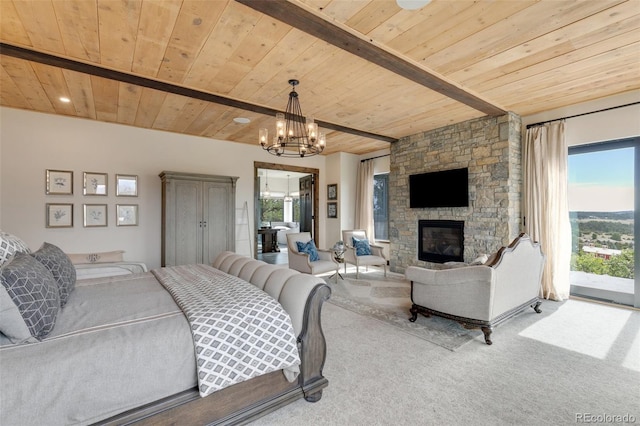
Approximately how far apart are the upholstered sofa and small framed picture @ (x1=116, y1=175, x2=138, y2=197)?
462cm

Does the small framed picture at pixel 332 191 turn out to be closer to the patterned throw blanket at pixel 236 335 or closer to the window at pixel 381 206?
the window at pixel 381 206

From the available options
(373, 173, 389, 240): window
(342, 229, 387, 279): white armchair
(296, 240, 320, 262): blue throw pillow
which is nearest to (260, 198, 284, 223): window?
(373, 173, 389, 240): window

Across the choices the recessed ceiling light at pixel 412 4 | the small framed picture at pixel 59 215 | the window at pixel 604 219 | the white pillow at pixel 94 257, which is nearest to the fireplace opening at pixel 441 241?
the window at pixel 604 219

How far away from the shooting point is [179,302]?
1.81 metres

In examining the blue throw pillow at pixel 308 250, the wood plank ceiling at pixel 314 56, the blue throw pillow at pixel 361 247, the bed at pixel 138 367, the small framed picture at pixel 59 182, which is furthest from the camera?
the blue throw pillow at pixel 361 247

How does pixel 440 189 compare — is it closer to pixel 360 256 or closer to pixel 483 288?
pixel 360 256

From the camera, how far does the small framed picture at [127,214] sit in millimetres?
4848

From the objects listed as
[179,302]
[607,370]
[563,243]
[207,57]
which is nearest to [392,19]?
[207,57]

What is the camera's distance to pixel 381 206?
712cm

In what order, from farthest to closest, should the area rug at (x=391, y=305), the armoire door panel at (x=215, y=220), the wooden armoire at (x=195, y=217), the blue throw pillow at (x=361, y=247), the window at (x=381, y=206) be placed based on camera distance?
the window at (x=381, y=206)
the blue throw pillow at (x=361, y=247)
the armoire door panel at (x=215, y=220)
the wooden armoire at (x=195, y=217)
the area rug at (x=391, y=305)

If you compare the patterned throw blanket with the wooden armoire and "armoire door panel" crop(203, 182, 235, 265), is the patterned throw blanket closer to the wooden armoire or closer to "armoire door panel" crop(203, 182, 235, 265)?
the wooden armoire

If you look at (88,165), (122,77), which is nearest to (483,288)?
(122,77)

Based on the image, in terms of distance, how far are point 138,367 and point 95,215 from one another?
4323 millimetres

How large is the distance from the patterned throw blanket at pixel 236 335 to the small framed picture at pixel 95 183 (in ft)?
12.5
